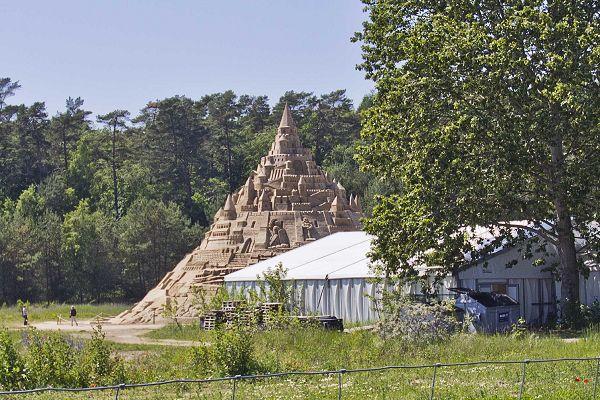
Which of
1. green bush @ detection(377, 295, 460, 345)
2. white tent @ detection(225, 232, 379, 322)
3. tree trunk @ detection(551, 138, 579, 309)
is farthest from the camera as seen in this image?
white tent @ detection(225, 232, 379, 322)

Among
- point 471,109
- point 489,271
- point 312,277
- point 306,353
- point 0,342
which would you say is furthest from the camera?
point 312,277

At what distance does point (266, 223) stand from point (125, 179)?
50.5 m

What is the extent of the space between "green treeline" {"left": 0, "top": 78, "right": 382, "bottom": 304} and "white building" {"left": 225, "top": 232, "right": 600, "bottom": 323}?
123 feet

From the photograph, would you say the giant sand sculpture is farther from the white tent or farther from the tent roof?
the white tent

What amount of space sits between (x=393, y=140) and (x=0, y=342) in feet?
53.9

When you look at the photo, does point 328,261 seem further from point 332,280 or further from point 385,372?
point 385,372

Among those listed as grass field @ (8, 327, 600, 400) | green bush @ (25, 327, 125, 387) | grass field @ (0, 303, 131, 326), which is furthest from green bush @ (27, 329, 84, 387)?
grass field @ (0, 303, 131, 326)

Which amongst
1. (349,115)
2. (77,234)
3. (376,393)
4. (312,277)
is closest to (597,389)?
(376,393)

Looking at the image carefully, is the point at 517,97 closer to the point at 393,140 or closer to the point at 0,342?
the point at 393,140

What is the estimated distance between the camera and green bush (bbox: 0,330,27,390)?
21.6 metres

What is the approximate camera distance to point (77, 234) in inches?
3440

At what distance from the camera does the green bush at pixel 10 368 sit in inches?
849

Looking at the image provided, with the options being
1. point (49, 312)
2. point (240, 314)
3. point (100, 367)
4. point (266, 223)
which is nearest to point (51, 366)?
point (100, 367)

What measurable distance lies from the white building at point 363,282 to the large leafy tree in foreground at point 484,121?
2.40m
